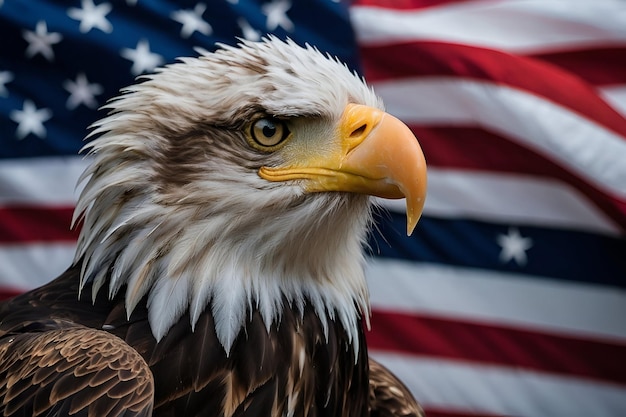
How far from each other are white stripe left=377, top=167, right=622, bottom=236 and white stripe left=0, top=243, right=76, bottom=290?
3.91 ft

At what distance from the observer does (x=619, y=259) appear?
2719 millimetres

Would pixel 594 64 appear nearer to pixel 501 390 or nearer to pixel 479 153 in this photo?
pixel 479 153

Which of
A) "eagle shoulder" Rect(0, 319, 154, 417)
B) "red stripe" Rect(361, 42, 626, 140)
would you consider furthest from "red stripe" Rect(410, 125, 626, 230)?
"eagle shoulder" Rect(0, 319, 154, 417)

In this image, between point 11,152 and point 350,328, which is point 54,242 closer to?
point 11,152

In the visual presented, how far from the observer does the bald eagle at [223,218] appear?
130 cm

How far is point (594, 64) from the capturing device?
2.76 meters

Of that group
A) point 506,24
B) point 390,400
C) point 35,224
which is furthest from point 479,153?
point 35,224

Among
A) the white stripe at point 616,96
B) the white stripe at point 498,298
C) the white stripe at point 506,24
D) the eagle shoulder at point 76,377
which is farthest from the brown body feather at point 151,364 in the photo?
the white stripe at point 616,96

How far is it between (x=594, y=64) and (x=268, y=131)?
1841 mm

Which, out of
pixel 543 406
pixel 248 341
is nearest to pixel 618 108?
pixel 543 406

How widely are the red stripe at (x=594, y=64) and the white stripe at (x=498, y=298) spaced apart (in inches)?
29.4

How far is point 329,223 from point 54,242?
1654mm

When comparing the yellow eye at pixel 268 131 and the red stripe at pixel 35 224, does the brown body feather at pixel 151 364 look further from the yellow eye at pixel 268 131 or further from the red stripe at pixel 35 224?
the red stripe at pixel 35 224

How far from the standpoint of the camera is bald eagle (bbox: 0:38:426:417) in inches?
51.1
